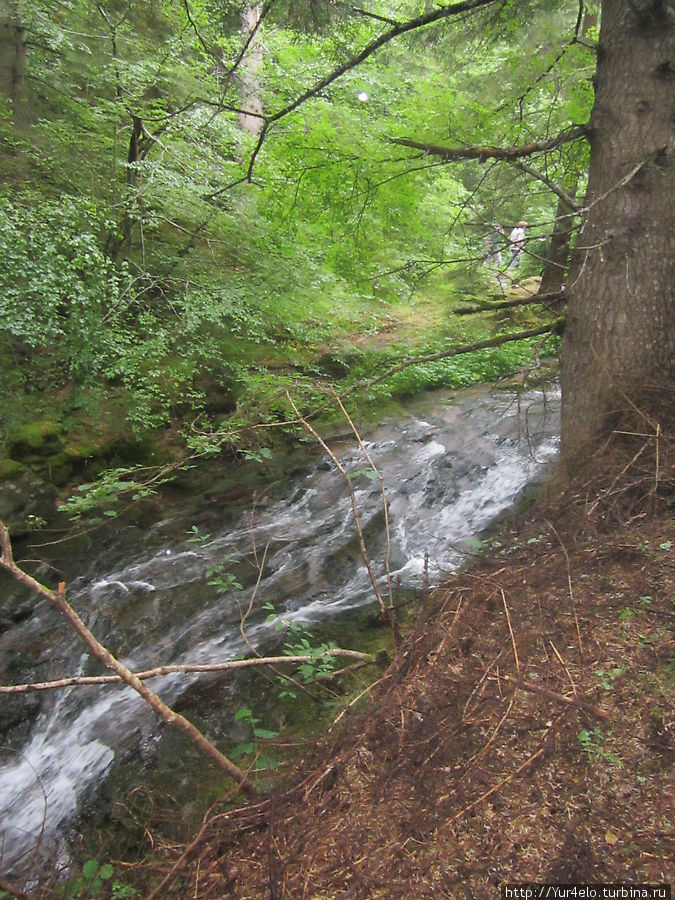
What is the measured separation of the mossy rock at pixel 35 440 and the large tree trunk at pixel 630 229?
7.12 m

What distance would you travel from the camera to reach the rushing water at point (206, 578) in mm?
3889

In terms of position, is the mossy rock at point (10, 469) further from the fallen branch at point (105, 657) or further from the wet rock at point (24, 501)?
the fallen branch at point (105, 657)

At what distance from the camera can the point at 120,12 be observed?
870 cm

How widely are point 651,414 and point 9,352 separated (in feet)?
25.8

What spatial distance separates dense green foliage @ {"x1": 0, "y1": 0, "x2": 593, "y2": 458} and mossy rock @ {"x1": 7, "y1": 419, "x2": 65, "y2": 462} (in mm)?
481

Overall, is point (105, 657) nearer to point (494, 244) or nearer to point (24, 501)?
point (494, 244)

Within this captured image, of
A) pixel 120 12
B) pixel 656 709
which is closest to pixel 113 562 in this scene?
pixel 656 709

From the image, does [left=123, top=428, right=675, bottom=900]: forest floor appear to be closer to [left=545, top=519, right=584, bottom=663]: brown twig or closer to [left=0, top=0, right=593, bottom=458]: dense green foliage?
[left=545, top=519, right=584, bottom=663]: brown twig

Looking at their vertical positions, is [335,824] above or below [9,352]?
below

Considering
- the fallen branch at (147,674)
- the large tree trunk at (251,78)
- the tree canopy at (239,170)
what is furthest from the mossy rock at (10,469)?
the large tree trunk at (251,78)

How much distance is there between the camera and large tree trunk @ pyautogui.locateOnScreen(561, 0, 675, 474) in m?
3.97

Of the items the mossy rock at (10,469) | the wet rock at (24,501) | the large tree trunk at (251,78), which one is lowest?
the wet rock at (24,501)

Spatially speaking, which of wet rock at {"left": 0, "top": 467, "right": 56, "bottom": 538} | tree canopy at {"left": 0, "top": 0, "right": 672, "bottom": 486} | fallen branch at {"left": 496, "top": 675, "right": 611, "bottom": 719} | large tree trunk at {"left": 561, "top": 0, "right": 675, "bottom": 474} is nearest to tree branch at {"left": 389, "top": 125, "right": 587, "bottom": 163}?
tree canopy at {"left": 0, "top": 0, "right": 672, "bottom": 486}

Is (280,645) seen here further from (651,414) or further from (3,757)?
(651,414)
